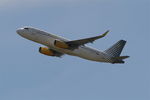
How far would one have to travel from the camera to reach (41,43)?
8250 centimetres

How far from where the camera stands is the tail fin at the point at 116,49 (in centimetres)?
9006

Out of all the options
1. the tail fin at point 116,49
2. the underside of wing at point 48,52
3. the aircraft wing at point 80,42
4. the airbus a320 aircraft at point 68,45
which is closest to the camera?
the aircraft wing at point 80,42

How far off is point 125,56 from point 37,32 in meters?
15.1

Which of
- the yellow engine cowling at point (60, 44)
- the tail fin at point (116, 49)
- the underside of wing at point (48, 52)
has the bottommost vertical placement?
the underside of wing at point (48, 52)

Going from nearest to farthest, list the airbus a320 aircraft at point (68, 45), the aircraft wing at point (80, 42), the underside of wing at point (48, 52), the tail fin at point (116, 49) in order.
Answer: the aircraft wing at point (80, 42) → the airbus a320 aircraft at point (68, 45) → the underside of wing at point (48, 52) → the tail fin at point (116, 49)

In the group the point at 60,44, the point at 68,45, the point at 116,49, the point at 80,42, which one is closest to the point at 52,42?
the point at 60,44

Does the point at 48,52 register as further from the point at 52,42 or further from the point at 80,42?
the point at 80,42

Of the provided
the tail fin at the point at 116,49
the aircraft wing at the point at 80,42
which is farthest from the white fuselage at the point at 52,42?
the tail fin at the point at 116,49

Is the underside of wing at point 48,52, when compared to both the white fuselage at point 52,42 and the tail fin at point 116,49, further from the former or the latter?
the tail fin at point 116,49

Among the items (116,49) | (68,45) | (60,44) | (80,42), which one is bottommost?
(116,49)

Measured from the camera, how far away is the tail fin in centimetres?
9006

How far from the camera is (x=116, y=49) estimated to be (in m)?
91.4

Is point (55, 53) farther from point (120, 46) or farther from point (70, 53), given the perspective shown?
point (120, 46)

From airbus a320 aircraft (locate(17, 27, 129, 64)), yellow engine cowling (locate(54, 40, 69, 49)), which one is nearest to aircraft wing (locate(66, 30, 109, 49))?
airbus a320 aircraft (locate(17, 27, 129, 64))
